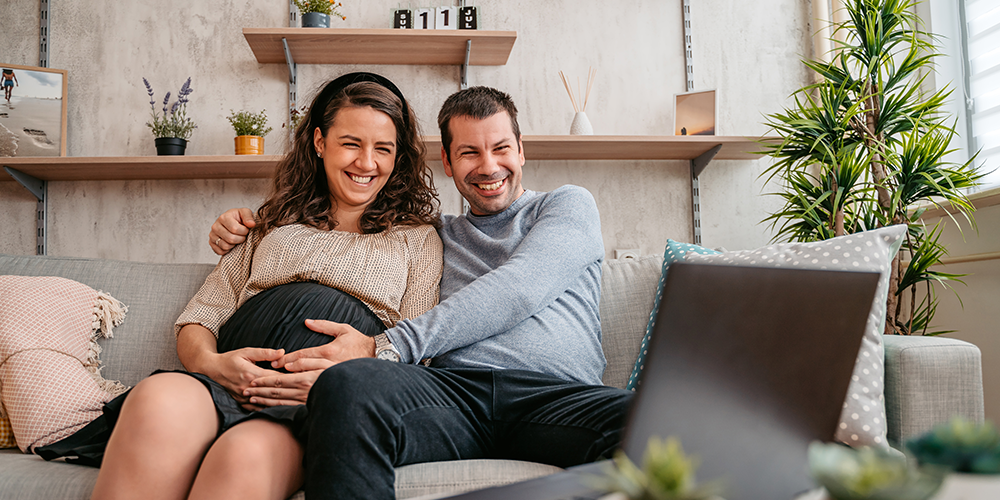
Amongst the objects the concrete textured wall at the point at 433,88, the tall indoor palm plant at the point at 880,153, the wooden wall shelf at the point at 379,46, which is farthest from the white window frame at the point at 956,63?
the wooden wall shelf at the point at 379,46

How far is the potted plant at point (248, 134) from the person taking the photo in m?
2.13

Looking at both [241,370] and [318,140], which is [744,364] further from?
[318,140]

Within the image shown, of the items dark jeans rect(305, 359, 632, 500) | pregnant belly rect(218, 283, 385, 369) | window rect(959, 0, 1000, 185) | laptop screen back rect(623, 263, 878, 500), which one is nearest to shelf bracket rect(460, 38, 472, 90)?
pregnant belly rect(218, 283, 385, 369)

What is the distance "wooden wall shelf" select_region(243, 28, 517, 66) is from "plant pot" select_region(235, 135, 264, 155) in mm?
355

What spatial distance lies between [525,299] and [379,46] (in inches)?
56.2

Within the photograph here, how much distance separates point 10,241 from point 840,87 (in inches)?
118

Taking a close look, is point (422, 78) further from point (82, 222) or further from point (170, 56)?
point (82, 222)

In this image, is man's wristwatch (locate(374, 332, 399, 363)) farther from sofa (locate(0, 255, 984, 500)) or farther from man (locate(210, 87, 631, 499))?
sofa (locate(0, 255, 984, 500))

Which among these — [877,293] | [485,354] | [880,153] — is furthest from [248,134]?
[880,153]

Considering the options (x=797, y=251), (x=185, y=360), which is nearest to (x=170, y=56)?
(x=185, y=360)

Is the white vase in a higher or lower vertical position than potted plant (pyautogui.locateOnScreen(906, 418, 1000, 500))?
higher

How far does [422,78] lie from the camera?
237cm

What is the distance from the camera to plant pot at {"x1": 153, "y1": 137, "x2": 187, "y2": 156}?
82.6 inches

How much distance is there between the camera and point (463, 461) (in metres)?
1.02
